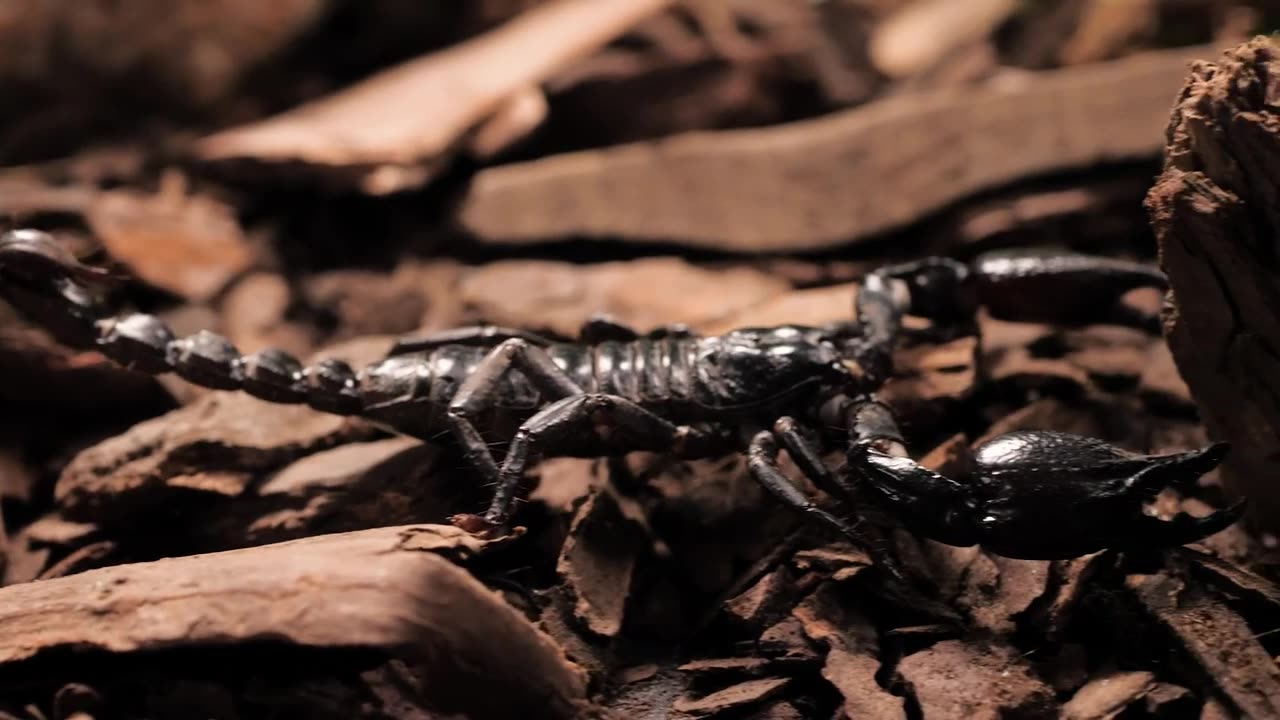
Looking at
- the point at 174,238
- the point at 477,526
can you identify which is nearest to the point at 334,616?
the point at 477,526

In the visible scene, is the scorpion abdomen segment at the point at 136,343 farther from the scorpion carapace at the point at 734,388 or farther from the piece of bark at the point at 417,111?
the piece of bark at the point at 417,111

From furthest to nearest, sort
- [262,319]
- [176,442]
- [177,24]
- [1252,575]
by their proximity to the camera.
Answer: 1. [177,24]
2. [262,319]
3. [176,442]
4. [1252,575]

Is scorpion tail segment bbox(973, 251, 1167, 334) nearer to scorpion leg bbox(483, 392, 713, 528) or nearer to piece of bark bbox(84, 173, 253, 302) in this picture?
scorpion leg bbox(483, 392, 713, 528)

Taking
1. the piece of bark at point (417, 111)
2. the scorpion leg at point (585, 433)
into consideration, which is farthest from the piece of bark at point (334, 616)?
the piece of bark at point (417, 111)

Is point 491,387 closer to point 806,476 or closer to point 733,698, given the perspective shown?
point 806,476

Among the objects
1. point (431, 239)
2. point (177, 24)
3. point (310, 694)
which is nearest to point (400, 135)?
point (431, 239)

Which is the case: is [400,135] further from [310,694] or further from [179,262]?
[310,694]
